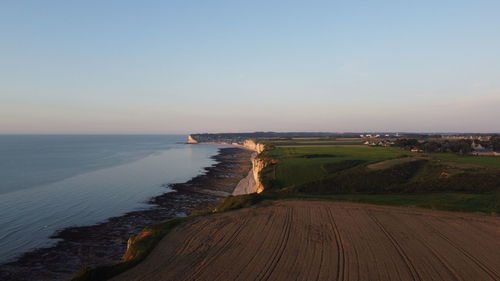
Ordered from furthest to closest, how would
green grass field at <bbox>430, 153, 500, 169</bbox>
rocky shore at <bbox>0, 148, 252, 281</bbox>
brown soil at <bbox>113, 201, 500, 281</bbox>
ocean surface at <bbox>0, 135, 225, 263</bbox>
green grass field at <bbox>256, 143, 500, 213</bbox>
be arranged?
green grass field at <bbox>430, 153, 500, 169</bbox> → ocean surface at <bbox>0, 135, 225, 263</bbox> → green grass field at <bbox>256, 143, 500, 213</bbox> → rocky shore at <bbox>0, 148, 252, 281</bbox> → brown soil at <bbox>113, 201, 500, 281</bbox>

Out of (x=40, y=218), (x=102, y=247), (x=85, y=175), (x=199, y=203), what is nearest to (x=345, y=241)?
(x=102, y=247)

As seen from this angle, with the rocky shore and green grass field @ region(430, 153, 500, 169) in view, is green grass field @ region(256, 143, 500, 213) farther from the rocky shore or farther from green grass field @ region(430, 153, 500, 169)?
the rocky shore

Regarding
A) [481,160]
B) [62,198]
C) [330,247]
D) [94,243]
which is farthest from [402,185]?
[62,198]

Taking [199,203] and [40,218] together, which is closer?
[40,218]

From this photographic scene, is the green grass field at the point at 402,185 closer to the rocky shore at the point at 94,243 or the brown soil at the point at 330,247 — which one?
the brown soil at the point at 330,247

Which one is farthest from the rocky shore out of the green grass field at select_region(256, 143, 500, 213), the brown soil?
the green grass field at select_region(256, 143, 500, 213)

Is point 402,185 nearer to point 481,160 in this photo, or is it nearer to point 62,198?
point 481,160

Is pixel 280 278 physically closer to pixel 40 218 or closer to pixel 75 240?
pixel 75 240

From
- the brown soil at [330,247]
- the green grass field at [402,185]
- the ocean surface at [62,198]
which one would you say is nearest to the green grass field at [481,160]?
the green grass field at [402,185]
